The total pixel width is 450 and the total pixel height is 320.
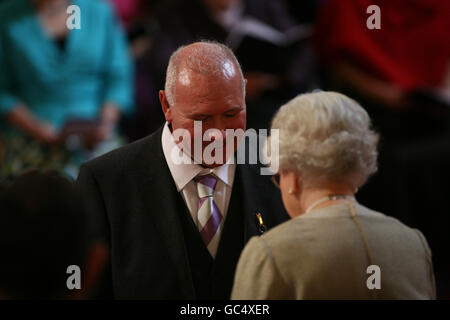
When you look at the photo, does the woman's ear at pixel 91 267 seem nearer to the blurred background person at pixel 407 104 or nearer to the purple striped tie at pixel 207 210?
the purple striped tie at pixel 207 210

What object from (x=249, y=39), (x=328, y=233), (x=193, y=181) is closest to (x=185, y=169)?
(x=193, y=181)

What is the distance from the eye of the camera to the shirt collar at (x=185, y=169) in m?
1.75

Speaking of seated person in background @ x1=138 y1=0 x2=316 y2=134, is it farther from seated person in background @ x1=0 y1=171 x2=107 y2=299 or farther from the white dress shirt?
seated person in background @ x1=0 y1=171 x2=107 y2=299

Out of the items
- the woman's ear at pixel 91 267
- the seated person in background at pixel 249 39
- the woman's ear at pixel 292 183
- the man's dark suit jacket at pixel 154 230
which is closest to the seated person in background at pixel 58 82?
the seated person in background at pixel 249 39

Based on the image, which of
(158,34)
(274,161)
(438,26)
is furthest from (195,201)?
(438,26)

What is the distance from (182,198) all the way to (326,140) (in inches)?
14.0

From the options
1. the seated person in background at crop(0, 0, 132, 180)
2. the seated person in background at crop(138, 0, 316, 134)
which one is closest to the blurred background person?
the seated person in background at crop(138, 0, 316, 134)

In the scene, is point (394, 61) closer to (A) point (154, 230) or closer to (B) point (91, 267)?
(A) point (154, 230)

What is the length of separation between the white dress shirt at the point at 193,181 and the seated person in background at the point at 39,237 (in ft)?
1.51

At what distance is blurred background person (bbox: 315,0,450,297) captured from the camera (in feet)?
11.9

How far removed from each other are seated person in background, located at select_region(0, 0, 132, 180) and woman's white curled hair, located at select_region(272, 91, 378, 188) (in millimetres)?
1708

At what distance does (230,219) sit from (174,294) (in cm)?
21
